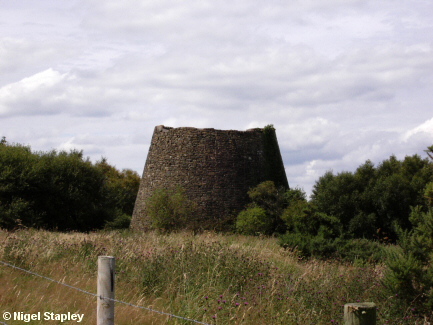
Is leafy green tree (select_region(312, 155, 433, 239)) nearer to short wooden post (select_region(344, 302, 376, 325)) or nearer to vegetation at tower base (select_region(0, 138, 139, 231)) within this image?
vegetation at tower base (select_region(0, 138, 139, 231))

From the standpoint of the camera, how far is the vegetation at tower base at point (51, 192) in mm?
24641

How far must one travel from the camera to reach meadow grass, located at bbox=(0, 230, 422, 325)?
6.21 meters

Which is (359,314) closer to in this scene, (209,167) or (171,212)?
(171,212)

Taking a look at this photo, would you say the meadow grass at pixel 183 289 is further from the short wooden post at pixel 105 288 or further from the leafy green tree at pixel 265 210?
the leafy green tree at pixel 265 210

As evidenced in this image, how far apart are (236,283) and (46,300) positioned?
3.01 m

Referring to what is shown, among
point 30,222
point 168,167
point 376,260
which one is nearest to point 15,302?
point 376,260

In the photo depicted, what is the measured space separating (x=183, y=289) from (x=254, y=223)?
1439cm

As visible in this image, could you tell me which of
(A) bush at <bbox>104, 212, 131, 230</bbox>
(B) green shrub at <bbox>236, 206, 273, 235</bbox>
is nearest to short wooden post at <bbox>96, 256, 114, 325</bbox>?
(B) green shrub at <bbox>236, 206, 273, 235</bbox>

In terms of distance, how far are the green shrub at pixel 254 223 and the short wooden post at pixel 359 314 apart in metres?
17.1

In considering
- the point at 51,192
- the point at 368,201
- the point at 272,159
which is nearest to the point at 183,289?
the point at 368,201

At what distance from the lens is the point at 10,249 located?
8.52m

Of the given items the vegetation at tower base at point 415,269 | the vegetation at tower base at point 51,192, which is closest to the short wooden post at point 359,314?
the vegetation at tower base at point 415,269

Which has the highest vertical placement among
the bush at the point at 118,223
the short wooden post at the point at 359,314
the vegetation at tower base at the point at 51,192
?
the vegetation at tower base at the point at 51,192

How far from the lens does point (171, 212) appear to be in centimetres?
2250
